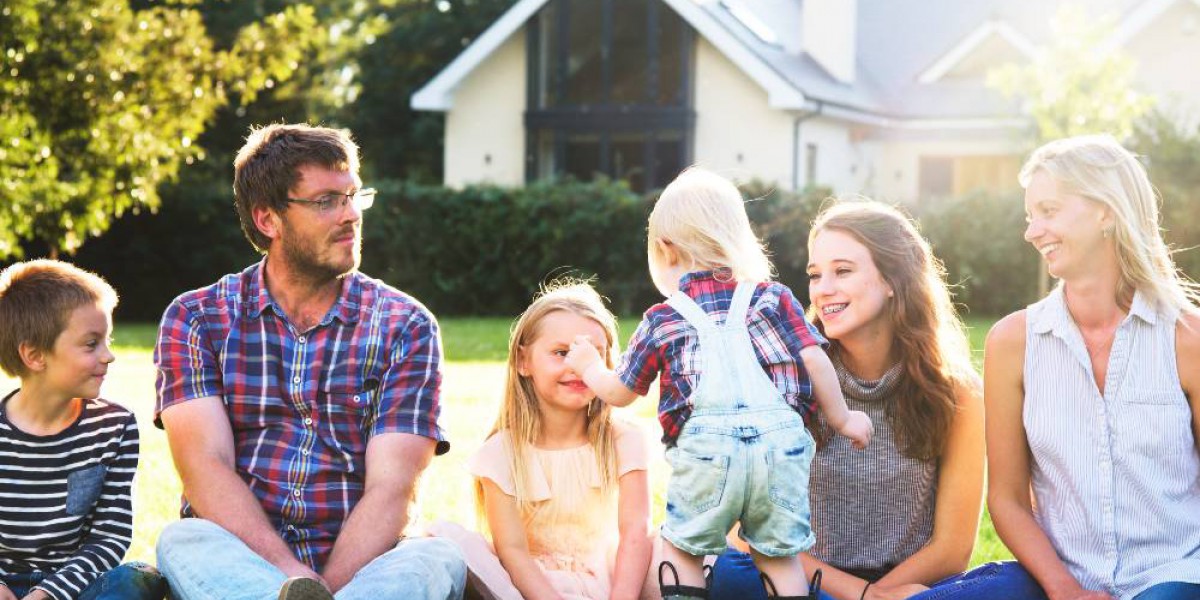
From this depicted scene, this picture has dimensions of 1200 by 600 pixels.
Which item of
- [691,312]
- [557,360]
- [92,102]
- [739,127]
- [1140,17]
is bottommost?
[557,360]

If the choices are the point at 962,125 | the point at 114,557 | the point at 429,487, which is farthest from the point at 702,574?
the point at 962,125

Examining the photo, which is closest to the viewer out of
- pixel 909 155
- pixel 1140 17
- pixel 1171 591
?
pixel 1171 591

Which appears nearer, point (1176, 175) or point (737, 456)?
point (737, 456)

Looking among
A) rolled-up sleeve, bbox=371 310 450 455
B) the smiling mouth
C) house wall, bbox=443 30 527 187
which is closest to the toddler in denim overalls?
the smiling mouth

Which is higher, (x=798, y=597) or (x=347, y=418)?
(x=347, y=418)

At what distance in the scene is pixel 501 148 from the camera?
2706 centimetres

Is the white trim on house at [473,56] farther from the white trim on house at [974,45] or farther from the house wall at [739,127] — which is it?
the white trim on house at [974,45]

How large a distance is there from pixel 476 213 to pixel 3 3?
7211mm

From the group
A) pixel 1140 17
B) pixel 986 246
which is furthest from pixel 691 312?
pixel 1140 17

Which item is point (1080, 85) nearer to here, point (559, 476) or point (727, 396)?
point (559, 476)

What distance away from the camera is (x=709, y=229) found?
415 centimetres

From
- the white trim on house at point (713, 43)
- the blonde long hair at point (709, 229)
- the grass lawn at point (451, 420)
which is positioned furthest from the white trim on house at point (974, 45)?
the blonde long hair at point (709, 229)

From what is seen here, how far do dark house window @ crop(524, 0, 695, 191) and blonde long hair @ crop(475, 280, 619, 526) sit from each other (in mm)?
21212

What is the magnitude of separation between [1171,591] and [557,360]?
6.42 ft
